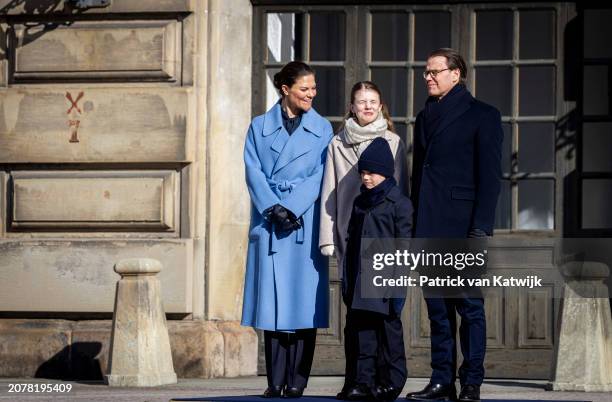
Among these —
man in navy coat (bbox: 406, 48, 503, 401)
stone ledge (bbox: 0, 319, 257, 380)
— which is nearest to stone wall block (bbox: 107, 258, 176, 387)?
stone ledge (bbox: 0, 319, 257, 380)

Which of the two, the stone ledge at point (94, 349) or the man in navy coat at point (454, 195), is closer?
the man in navy coat at point (454, 195)

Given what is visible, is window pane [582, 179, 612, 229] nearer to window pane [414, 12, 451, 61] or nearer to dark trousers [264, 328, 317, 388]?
window pane [414, 12, 451, 61]

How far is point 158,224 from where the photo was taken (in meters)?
11.2

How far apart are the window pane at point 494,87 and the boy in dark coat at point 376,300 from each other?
13.1 ft

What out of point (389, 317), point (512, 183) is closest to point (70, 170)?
point (512, 183)

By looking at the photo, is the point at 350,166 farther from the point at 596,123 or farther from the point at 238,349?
the point at 596,123

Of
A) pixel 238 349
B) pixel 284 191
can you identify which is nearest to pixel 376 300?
pixel 284 191

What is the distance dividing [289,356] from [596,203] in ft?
12.9

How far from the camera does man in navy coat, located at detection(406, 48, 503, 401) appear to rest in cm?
777

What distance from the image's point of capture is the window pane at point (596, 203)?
11445 mm

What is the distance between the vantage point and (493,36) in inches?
467

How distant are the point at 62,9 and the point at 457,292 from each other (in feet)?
15.8

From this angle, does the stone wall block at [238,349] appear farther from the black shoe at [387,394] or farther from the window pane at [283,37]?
the black shoe at [387,394]

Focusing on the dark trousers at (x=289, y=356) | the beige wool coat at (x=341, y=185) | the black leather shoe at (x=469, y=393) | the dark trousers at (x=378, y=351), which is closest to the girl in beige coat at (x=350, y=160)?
the beige wool coat at (x=341, y=185)
